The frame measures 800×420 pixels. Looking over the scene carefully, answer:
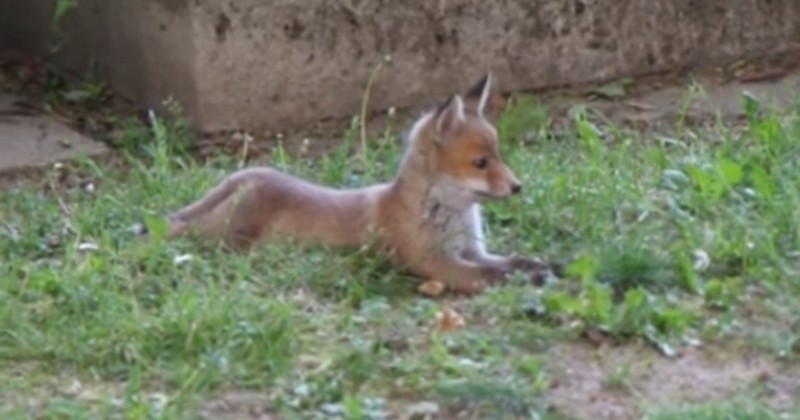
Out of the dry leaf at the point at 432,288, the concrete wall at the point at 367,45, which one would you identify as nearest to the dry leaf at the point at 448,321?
the dry leaf at the point at 432,288

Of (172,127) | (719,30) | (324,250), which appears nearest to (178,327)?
(324,250)

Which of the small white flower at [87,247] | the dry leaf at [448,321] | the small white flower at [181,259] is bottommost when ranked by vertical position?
the dry leaf at [448,321]

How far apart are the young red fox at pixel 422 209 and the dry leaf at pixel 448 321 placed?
0.31 meters

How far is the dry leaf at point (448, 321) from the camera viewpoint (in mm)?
6258

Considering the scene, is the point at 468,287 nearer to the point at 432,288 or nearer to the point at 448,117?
the point at 432,288

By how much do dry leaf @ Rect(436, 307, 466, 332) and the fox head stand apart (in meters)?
0.56

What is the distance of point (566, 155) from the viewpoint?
8.23 m

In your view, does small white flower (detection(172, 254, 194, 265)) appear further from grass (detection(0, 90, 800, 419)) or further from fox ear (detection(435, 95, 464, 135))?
fox ear (detection(435, 95, 464, 135))

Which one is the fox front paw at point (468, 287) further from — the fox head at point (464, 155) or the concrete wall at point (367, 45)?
the concrete wall at point (367, 45)

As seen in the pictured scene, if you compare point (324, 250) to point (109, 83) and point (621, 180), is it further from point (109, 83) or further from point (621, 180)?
point (109, 83)

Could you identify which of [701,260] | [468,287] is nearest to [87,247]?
[468,287]

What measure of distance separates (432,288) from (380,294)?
17 cm

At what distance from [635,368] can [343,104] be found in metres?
3.46

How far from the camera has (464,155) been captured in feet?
22.5
